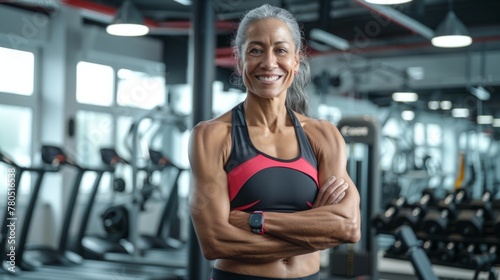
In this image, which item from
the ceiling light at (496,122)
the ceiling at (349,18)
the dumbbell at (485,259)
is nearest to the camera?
the dumbbell at (485,259)

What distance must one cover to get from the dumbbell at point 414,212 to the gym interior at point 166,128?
1cm

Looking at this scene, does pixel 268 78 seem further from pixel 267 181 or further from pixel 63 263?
pixel 63 263

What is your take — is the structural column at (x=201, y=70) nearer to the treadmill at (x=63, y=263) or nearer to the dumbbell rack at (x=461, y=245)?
the treadmill at (x=63, y=263)

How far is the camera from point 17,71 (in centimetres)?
606

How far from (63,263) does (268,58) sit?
17.4ft

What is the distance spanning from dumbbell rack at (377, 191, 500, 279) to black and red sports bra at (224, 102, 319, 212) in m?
3.80

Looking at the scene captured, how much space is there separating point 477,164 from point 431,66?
1.90 m

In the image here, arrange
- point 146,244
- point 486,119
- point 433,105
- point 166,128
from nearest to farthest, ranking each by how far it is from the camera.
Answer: point 146,244
point 166,128
point 433,105
point 486,119

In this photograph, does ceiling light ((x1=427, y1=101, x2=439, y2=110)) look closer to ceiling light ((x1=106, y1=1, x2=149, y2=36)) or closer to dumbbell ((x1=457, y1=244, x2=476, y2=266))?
dumbbell ((x1=457, y1=244, x2=476, y2=266))

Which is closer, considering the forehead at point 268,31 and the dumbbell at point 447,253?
the forehead at point 268,31

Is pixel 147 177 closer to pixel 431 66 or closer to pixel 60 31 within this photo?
pixel 60 31

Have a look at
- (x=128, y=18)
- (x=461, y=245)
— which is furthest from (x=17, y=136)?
(x=461, y=245)

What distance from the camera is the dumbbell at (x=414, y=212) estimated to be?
514cm

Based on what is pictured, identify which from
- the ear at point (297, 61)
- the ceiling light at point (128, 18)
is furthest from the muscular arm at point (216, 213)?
the ceiling light at point (128, 18)
